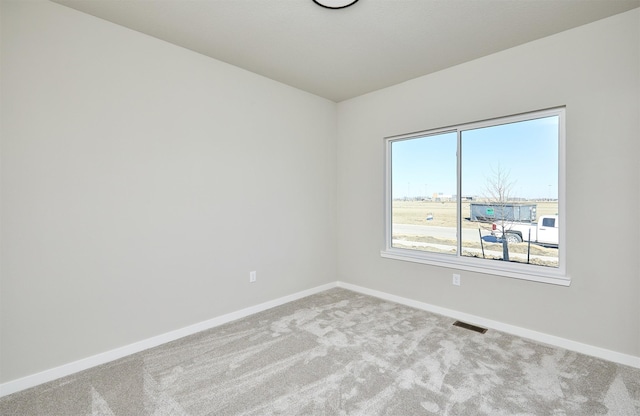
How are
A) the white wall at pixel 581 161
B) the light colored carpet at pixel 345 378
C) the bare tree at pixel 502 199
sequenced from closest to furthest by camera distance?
the light colored carpet at pixel 345 378 < the white wall at pixel 581 161 < the bare tree at pixel 502 199

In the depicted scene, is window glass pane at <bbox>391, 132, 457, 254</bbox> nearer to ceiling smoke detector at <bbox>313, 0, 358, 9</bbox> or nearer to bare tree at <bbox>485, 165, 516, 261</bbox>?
bare tree at <bbox>485, 165, 516, 261</bbox>

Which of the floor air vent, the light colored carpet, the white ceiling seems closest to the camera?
the light colored carpet

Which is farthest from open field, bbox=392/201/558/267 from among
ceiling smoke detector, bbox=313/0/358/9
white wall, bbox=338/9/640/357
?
ceiling smoke detector, bbox=313/0/358/9

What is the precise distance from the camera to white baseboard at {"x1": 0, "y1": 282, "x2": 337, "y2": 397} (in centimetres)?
210

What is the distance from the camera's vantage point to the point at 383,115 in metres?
3.96

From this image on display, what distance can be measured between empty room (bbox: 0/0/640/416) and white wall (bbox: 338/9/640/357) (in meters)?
0.02

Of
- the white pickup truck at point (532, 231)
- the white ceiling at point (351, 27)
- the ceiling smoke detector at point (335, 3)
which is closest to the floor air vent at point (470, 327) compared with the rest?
the white pickup truck at point (532, 231)

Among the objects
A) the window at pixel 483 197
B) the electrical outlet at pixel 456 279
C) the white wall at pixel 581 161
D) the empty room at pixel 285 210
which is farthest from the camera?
the electrical outlet at pixel 456 279

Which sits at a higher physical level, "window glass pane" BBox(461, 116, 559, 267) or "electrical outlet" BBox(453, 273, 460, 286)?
"window glass pane" BBox(461, 116, 559, 267)

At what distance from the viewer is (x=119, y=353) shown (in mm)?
2508

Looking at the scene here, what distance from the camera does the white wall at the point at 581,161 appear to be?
239 centimetres

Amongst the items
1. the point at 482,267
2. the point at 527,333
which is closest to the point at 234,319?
the point at 482,267

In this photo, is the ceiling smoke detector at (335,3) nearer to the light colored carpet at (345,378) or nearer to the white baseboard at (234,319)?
the light colored carpet at (345,378)

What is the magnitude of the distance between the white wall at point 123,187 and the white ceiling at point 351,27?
295 millimetres
